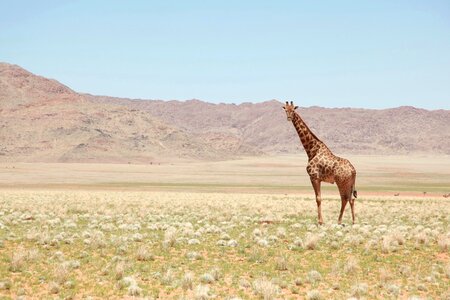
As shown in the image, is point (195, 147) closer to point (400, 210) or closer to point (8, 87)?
point (8, 87)

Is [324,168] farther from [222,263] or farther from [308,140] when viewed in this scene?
[222,263]

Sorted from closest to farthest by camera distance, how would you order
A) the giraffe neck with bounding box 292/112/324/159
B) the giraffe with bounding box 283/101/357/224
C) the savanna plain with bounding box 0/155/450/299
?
the savanna plain with bounding box 0/155/450/299 < the giraffe with bounding box 283/101/357/224 < the giraffe neck with bounding box 292/112/324/159

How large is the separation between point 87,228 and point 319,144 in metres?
9.10

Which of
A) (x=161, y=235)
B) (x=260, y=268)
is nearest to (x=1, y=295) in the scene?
(x=260, y=268)

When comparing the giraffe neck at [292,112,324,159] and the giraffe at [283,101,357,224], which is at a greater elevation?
the giraffe neck at [292,112,324,159]

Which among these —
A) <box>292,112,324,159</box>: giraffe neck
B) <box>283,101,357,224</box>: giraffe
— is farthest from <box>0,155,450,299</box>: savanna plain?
<box>292,112,324,159</box>: giraffe neck

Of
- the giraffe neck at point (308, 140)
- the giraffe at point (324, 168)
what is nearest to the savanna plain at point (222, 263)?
the giraffe at point (324, 168)

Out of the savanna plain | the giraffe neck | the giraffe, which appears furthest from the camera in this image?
the giraffe neck

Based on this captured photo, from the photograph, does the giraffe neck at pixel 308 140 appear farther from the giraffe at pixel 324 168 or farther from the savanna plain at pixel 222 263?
the savanna plain at pixel 222 263

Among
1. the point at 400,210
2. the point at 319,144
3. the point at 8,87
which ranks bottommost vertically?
the point at 400,210

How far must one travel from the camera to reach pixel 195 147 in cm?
15425

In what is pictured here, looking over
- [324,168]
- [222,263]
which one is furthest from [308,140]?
[222,263]

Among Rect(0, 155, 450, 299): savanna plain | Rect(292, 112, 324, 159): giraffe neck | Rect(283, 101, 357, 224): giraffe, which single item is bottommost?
Rect(0, 155, 450, 299): savanna plain

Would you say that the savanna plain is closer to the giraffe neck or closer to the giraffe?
the giraffe
